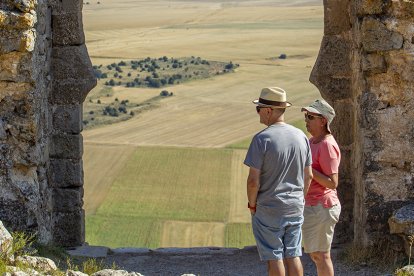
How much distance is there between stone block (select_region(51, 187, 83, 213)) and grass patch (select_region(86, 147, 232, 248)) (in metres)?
11.6

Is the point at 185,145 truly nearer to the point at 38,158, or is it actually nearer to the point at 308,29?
the point at 38,158

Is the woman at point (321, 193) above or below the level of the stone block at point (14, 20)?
below

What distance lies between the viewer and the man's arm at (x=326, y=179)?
5992 mm

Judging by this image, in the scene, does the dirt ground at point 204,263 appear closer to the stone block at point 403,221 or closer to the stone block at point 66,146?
the stone block at point 403,221

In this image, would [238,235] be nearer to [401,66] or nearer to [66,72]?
[66,72]

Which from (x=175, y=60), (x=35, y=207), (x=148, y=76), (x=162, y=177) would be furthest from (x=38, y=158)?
(x=175, y=60)

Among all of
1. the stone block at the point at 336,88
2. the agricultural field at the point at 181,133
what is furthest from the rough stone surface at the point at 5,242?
the agricultural field at the point at 181,133

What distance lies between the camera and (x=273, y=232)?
5578 mm

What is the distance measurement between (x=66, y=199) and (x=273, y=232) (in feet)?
13.1

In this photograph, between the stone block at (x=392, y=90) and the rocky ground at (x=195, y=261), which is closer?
the stone block at (x=392, y=90)

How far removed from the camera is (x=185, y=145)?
31734 mm

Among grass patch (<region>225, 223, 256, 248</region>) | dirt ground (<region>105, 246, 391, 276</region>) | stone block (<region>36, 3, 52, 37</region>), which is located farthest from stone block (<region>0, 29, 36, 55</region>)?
grass patch (<region>225, 223, 256, 248</region>)

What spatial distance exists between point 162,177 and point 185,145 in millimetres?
4632

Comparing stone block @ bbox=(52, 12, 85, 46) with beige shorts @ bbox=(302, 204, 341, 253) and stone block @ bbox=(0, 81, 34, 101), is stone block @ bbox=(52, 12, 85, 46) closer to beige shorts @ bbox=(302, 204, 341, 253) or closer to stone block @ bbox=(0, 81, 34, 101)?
stone block @ bbox=(0, 81, 34, 101)
